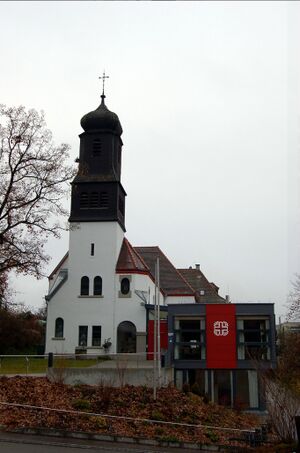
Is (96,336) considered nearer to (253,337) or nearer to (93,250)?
(93,250)

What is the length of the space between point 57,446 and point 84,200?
106ft

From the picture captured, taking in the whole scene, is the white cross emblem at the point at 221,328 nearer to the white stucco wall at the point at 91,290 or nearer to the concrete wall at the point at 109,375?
the concrete wall at the point at 109,375

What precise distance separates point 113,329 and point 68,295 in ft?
14.7

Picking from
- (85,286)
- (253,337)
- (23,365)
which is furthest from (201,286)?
(23,365)

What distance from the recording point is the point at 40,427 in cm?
1459

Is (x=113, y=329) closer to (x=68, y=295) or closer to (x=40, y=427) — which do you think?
(x=68, y=295)

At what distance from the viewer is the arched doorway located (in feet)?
135

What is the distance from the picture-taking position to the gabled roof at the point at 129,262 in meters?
43.3

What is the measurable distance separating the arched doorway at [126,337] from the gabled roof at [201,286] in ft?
48.5

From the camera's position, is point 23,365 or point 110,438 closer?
point 110,438

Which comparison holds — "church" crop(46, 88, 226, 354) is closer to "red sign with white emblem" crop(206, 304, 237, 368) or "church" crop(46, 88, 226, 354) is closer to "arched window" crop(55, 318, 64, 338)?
"arched window" crop(55, 318, 64, 338)

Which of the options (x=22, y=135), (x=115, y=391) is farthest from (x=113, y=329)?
(x=115, y=391)

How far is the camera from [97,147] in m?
45.7

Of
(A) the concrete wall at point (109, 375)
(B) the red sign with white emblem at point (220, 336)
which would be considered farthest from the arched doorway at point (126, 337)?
(A) the concrete wall at point (109, 375)
